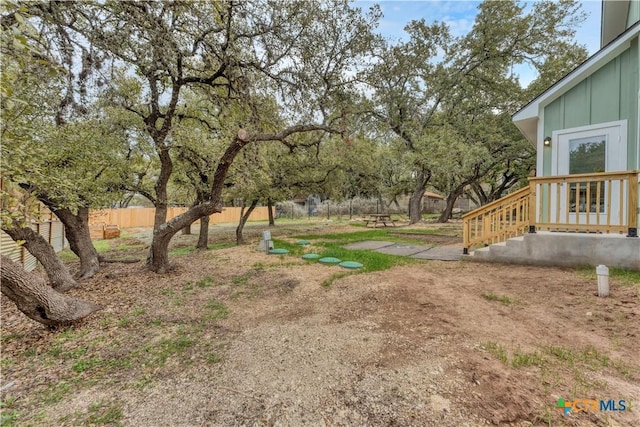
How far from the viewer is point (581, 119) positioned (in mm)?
5852

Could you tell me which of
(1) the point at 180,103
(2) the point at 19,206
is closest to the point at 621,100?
(2) the point at 19,206

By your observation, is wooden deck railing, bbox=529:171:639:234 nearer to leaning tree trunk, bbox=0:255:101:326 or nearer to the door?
the door

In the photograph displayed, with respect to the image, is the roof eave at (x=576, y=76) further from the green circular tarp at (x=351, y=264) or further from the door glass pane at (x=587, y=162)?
the green circular tarp at (x=351, y=264)

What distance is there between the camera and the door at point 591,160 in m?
5.27

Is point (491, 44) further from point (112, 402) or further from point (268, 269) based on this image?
point (112, 402)

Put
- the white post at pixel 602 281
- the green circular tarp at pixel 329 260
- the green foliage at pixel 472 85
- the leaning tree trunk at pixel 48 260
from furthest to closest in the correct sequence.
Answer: the green foliage at pixel 472 85 → the green circular tarp at pixel 329 260 → the leaning tree trunk at pixel 48 260 → the white post at pixel 602 281

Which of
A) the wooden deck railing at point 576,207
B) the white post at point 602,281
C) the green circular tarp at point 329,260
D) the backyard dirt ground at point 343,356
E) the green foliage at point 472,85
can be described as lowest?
the backyard dirt ground at point 343,356

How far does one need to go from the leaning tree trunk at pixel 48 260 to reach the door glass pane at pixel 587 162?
1005 centimetres

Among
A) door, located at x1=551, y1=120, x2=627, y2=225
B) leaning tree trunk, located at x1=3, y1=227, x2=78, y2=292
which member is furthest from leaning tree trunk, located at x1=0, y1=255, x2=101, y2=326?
door, located at x1=551, y1=120, x2=627, y2=225

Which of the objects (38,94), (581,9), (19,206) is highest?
(581,9)

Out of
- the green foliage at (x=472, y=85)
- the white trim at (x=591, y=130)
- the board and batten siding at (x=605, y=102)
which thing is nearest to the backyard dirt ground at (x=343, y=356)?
the white trim at (x=591, y=130)

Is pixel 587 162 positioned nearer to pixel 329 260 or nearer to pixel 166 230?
pixel 329 260

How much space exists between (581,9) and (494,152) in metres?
7.08
